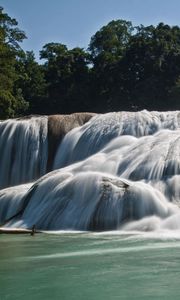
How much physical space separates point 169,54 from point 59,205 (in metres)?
30.9

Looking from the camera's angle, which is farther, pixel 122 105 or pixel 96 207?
pixel 122 105

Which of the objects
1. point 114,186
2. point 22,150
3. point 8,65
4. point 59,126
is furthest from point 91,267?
point 8,65

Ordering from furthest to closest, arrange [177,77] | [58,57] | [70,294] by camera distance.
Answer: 1. [58,57]
2. [177,77]
3. [70,294]

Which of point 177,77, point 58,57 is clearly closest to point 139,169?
point 177,77

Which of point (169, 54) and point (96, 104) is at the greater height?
point (169, 54)

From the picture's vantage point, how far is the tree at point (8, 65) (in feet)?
133

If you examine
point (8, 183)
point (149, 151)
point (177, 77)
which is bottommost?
point (8, 183)

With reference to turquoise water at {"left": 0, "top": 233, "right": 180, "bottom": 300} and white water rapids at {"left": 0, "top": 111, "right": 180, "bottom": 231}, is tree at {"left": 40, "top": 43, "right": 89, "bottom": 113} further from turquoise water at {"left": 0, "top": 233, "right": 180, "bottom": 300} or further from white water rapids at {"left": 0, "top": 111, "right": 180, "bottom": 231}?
turquoise water at {"left": 0, "top": 233, "right": 180, "bottom": 300}

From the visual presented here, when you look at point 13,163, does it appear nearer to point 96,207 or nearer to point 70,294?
point 96,207

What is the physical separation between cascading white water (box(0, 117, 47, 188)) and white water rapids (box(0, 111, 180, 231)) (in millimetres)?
2037

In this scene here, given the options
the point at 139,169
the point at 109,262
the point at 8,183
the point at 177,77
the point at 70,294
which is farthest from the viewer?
the point at 177,77

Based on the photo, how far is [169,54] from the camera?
48375 mm

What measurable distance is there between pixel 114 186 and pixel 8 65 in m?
25.5

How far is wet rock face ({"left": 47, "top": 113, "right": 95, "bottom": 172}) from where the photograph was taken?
2906 cm
